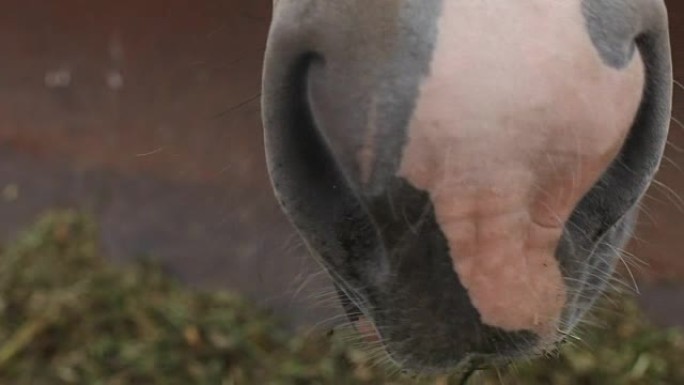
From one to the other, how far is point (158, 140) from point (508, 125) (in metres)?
1.04

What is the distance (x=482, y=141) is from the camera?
1.38 ft

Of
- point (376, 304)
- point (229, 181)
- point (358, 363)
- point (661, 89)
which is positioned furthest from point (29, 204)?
point (661, 89)

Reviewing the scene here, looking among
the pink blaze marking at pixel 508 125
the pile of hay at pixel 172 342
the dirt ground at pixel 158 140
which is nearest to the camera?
the pink blaze marking at pixel 508 125

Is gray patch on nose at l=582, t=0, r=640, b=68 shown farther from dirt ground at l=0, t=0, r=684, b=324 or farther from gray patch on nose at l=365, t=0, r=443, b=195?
dirt ground at l=0, t=0, r=684, b=324

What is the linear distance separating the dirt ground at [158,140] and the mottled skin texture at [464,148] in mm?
722

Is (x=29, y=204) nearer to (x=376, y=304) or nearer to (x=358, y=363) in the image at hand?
(x=358, y=363)

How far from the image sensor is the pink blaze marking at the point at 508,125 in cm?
42

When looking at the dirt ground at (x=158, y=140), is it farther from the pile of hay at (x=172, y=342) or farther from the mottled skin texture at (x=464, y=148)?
the mottled skin texture at (x=464, y=148)

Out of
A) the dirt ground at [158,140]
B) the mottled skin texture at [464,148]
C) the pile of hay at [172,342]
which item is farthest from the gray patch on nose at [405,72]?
the dirt ground at [158,140]

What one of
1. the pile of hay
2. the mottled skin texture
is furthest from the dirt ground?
the mottled skin texture

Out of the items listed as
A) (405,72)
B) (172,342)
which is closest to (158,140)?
(172,342)

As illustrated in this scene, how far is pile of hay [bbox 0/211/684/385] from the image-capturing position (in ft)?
3.68

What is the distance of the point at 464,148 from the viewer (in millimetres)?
423

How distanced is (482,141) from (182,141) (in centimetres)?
100
